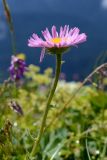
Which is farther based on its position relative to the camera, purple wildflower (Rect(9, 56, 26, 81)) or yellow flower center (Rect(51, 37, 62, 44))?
purple wildflower (Rect(9, 56, 26, 81))

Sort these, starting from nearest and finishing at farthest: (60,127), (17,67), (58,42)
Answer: (58,42), (17,67), (60,127)

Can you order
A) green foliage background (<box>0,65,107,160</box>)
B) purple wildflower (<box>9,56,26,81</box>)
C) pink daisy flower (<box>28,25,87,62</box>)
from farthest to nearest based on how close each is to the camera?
purple wildflower (<box>9,56,26,81</box>) → green foliage background (<box>0,65,107,160</box>) → pink daisy flower (<box>28,25,87,62</box>)

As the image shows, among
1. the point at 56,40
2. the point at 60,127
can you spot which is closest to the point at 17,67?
the point at 60,127

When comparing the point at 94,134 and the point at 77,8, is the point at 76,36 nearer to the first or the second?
the point at 94,134

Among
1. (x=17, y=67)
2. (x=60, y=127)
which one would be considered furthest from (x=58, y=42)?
(x=60, y=127)

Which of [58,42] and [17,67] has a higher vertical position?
[17,67]

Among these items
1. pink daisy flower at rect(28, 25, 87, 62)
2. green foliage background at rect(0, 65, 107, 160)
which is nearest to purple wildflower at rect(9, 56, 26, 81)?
green foliage background at rect(0, 65, 107, 160)

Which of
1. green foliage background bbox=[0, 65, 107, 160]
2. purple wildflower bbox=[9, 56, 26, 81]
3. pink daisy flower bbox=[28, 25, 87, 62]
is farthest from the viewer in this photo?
purple wildflower bbox=[9, 56, 26, 81]

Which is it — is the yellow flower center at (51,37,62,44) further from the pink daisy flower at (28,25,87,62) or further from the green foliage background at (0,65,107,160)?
the green foliage background at (0,65,107,160)

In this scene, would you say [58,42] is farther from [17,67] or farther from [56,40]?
[17,67]

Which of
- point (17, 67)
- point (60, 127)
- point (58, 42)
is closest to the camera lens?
point (58, 42)

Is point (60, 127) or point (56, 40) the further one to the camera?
point (60, 127)

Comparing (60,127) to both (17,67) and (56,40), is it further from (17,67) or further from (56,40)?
(56,40)

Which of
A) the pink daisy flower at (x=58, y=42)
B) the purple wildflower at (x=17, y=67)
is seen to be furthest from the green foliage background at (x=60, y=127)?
the pink daisy flower at (x=58, y=42)
